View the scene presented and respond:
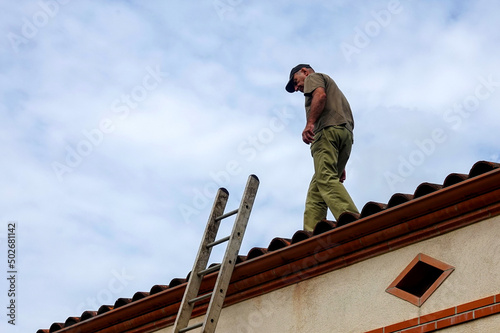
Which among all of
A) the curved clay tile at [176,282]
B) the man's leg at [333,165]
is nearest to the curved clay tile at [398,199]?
the man's leg at [333,165]

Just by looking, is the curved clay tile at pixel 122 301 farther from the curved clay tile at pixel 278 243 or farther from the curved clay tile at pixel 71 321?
the curved clay tile at pixel 278 243

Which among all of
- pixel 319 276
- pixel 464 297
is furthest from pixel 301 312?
pixel 464 297

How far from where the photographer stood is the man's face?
29.6 ft

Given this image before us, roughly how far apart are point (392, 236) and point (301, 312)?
1.00 meters

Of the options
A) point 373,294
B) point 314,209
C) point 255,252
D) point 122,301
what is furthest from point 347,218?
point 122,301

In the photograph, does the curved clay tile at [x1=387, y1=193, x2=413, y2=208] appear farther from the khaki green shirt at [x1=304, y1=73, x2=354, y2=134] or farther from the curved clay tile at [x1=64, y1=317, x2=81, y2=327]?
the curved clay tile at [x1=64, y1=317, x2=81, y2=327]

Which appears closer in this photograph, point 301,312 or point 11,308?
point 301,312

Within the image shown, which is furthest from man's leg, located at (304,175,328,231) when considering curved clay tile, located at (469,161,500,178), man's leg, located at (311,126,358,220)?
curved clay tile, located at (469,161,500,178)

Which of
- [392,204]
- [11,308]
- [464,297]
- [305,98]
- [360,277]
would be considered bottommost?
[464,297]

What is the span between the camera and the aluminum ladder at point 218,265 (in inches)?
260

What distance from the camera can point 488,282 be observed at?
18.9ft

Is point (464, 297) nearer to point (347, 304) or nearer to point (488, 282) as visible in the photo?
point (488, 282)

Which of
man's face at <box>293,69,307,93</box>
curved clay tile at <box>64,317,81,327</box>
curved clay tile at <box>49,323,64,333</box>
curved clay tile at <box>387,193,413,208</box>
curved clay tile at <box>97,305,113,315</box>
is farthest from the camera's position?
man's face at <box>293,69,307,93</box>

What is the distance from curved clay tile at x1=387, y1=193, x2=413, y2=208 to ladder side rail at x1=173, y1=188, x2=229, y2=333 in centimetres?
169
